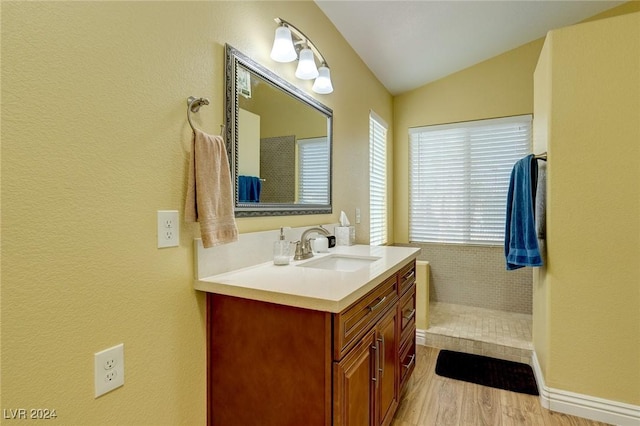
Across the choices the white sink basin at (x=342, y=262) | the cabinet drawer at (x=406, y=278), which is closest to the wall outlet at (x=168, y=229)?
the white sink basin at (x=342, y=262)

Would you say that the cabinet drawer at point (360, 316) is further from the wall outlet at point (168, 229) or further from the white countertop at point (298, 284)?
the wall outlet at point (168, 229)

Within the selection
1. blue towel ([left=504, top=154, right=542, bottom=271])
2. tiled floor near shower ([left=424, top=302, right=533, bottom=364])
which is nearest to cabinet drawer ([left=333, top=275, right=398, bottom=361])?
blue towel ([left=504, top=154, right=542, bottom=271])

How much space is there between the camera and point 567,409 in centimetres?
193

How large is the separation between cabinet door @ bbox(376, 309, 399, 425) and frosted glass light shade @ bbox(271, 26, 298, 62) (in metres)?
1.35

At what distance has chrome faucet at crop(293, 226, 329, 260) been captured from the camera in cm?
178

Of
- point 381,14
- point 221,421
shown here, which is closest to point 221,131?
point 221,421

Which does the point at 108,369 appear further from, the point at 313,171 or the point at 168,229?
the point at 313,171

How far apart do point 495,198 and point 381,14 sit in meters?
2.19

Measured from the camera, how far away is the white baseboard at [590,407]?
1814 mm

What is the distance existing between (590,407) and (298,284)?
1961 millimetres

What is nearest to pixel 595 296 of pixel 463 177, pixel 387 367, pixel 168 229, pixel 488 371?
pixel 488 371

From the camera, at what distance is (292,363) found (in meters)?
1.12

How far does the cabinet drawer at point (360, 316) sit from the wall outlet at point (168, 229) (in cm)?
63

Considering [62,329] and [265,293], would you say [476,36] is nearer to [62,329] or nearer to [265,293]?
[265,293]
